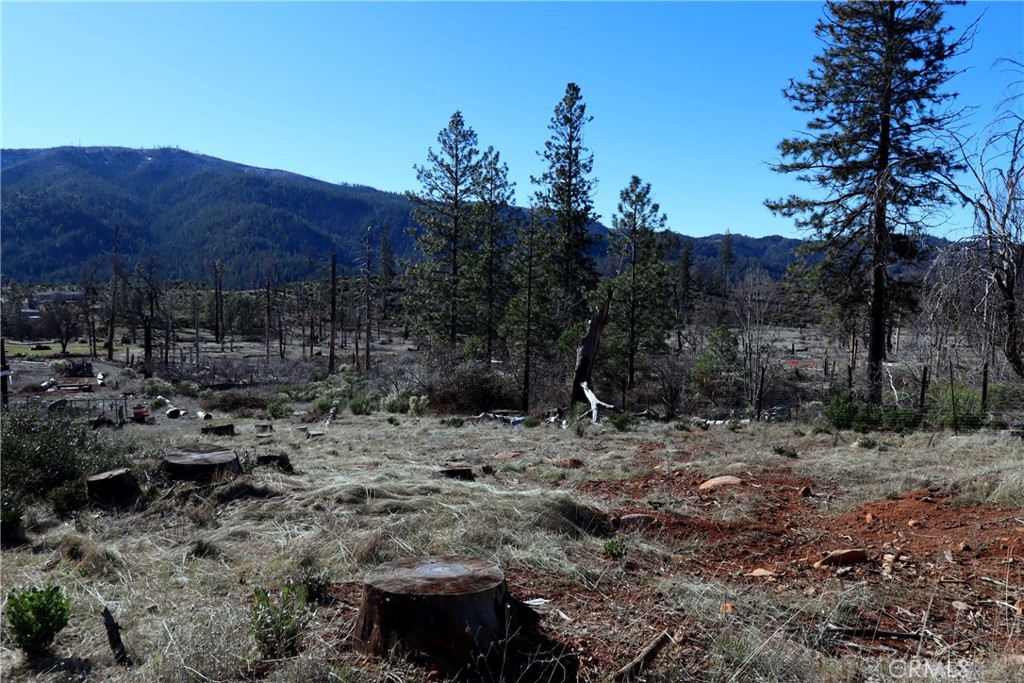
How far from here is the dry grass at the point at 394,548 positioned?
3.75m

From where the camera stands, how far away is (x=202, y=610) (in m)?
4.45

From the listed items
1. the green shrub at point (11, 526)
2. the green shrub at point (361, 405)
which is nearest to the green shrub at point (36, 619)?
the green shrub at point (11, 526)

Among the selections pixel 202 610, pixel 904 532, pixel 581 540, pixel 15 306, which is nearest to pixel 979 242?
pixel 904 532

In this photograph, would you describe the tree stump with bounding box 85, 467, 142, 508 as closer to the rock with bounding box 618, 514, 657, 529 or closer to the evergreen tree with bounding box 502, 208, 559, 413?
the rock with bounding box 618, 514, 657, 529

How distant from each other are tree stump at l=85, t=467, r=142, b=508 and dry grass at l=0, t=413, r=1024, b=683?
16.2 inches

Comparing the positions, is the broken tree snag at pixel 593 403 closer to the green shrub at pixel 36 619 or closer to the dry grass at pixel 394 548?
the dry grass at pixel 394 548

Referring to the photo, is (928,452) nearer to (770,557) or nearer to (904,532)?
(904,532)

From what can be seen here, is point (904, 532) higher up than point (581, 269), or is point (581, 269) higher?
point (581, 269)

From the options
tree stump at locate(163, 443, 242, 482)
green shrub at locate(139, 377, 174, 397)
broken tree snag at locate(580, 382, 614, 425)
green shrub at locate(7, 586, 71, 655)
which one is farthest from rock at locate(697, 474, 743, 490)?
green shrub at locate(139, 377, 174, 397)

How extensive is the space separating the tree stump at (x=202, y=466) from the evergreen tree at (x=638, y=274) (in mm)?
18699

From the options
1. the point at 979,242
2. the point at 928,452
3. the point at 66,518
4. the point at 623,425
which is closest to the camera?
the point at 979,242

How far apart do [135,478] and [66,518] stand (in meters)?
1.04

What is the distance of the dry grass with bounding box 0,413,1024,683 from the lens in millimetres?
3750

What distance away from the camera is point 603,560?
223 inches
